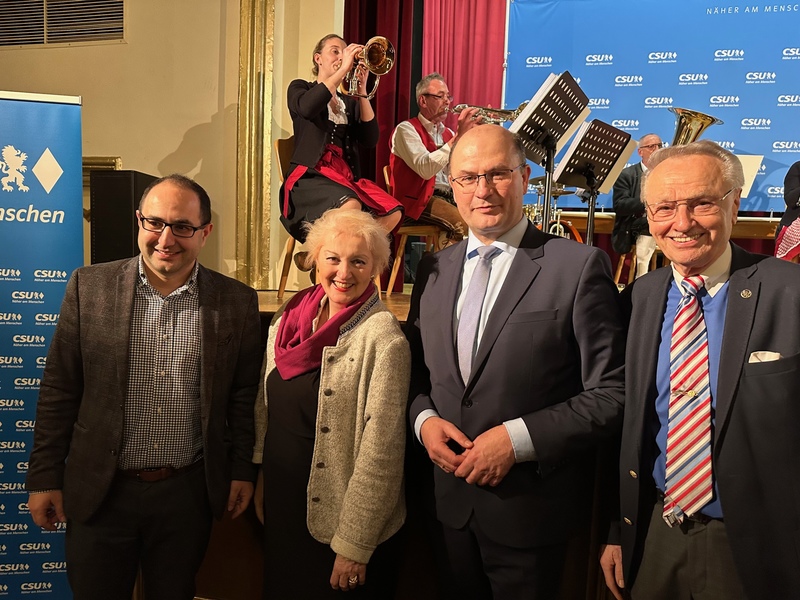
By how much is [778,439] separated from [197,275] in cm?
170

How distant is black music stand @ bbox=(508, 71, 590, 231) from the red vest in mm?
1519

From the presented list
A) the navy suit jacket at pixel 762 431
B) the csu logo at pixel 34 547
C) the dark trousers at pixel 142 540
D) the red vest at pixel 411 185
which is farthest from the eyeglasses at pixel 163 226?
→ the red vest at pixel 411 185

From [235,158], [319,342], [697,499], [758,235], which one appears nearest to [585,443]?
[697,499]

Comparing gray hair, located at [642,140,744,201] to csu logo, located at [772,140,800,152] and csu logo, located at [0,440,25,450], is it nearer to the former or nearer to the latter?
csu logo, located at [0,440,25,450]

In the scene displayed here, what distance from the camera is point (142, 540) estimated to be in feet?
6.77

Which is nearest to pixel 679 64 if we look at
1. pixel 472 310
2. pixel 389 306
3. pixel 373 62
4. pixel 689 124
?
pixel 689 124

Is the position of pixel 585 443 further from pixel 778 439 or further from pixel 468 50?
pixel 468 50

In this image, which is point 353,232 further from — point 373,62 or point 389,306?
point 389,306

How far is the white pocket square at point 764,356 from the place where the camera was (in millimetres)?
1532

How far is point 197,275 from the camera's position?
211 centimetres

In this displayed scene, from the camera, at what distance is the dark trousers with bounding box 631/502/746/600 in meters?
1.57

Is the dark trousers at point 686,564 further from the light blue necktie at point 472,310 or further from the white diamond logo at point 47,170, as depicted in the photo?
the white diamond logo at point 47,170

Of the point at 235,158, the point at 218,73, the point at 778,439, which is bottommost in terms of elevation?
the point at 778,439

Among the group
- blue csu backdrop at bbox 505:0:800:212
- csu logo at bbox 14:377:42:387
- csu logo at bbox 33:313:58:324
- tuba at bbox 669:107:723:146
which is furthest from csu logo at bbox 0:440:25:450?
blue csu backdrop at bbox 505:0:800:212
